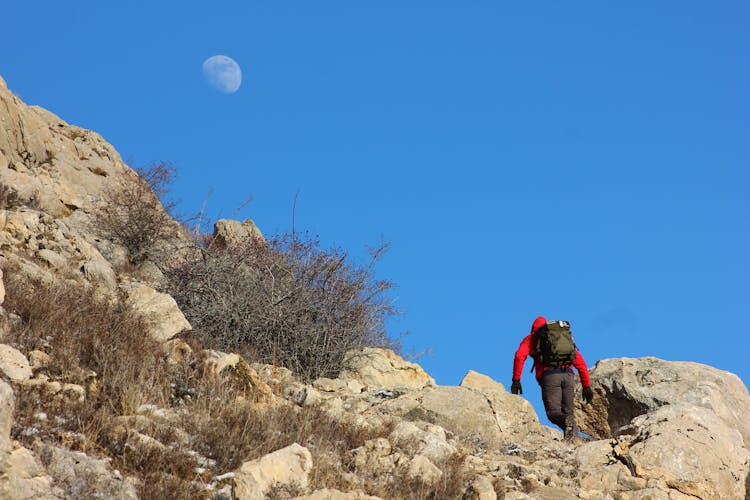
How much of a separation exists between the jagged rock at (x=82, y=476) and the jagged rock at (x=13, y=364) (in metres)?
1.26

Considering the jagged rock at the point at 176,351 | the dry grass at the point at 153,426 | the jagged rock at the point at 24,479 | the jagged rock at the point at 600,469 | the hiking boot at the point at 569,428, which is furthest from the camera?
the hiking boot at the point at 569,428

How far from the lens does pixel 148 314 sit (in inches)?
329

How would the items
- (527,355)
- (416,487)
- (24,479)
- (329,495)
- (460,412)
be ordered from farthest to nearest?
(527,355) → (460,412) → (416,487) → (329,495) → (24,479)

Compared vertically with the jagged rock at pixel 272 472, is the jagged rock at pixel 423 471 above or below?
above

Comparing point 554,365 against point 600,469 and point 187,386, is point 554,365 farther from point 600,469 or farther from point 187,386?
point 187,386

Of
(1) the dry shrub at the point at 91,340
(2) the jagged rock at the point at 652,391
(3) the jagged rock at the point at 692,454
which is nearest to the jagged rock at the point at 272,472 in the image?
(1) the dry shrub at the point at 91,340

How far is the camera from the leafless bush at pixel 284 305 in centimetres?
1159

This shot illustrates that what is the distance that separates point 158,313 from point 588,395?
7.01 m

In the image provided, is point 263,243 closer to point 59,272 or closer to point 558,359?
point 59,272

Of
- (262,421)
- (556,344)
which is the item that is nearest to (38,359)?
(262,421)

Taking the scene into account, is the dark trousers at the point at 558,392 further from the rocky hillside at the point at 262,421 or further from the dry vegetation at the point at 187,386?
the dry vegetation at the point at 187,386

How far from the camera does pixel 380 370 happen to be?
1209cm

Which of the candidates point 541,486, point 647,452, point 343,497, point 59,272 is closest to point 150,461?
point 343,497

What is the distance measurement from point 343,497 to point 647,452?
3.98m
